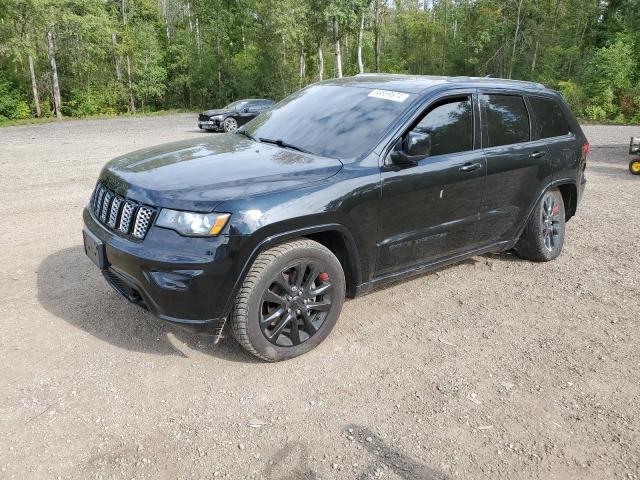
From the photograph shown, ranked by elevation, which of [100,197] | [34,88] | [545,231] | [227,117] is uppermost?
[34,88]

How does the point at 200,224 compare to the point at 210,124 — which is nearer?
the point at 200,224

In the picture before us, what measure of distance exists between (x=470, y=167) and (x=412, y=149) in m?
0.85

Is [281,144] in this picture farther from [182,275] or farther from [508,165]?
[508,165]

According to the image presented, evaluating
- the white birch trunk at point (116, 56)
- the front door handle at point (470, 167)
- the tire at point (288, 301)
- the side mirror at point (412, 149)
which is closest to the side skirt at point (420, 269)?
the tire at point (288, 301)

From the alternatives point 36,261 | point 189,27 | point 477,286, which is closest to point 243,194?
point 477,286

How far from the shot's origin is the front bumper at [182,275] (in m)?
2.99

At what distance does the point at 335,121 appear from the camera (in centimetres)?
404

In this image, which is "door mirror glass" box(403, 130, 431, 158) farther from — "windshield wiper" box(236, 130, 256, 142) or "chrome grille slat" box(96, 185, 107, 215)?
"chrome grille slat" box(96, 185, 107, 215)

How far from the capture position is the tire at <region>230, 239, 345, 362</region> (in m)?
Result: 3.20

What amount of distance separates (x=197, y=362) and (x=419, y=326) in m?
1.73

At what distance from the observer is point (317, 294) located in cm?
352

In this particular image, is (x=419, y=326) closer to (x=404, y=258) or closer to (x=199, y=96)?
(x=404, y=258)

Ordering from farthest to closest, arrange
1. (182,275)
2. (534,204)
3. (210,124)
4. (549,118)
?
(210,124) → (549,118) → (534,204) → (182,275)

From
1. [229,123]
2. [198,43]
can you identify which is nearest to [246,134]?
[229,123]
